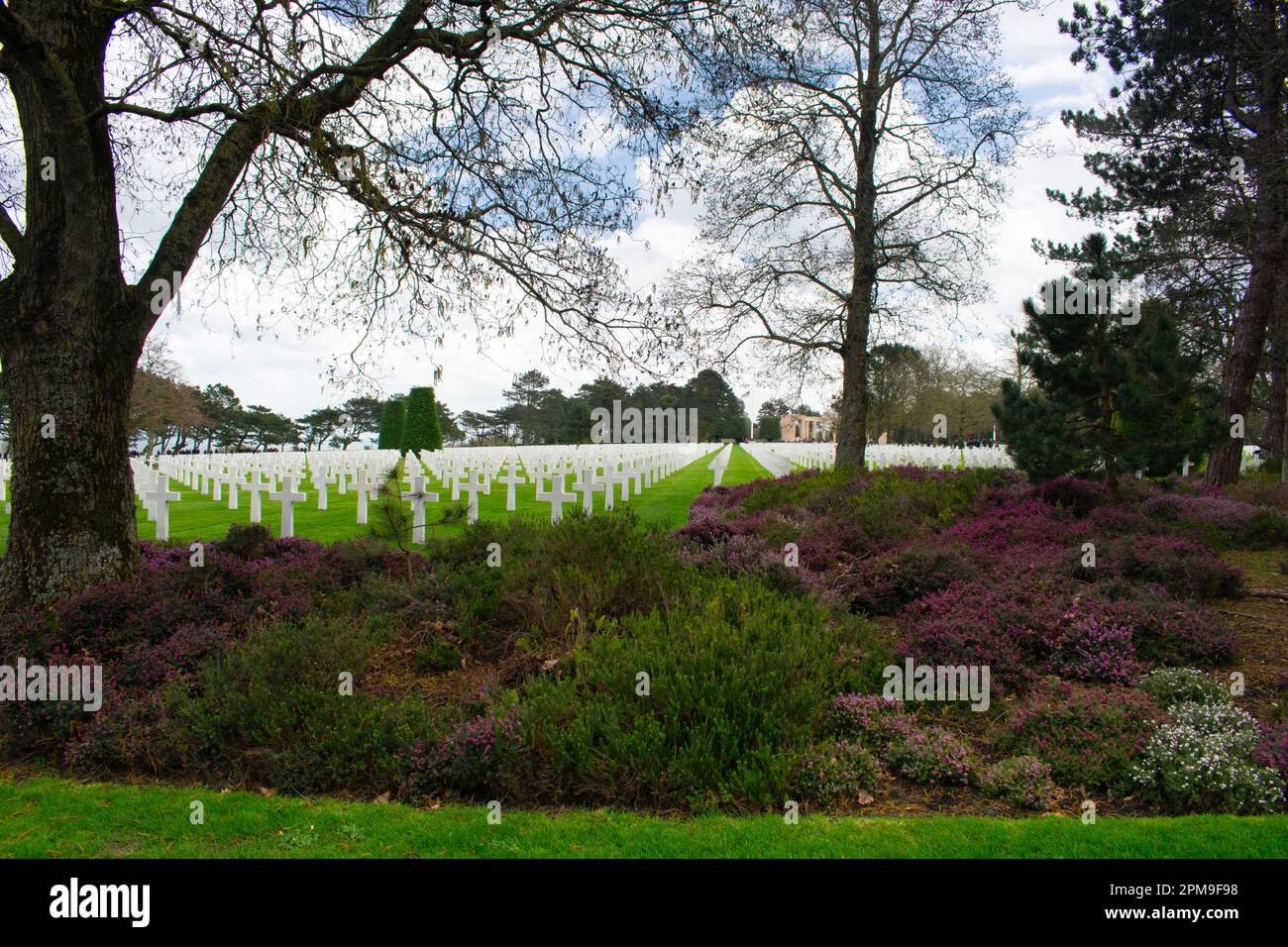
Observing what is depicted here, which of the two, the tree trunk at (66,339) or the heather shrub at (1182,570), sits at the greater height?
the tree trunk at (66,339)

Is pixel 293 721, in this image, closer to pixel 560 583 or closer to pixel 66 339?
pixel 560 583

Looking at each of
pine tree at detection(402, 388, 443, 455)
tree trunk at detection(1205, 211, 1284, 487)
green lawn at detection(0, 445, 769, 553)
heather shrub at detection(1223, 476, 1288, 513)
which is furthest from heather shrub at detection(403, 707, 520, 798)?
pine tree at detection(402, 388, 443, 455)

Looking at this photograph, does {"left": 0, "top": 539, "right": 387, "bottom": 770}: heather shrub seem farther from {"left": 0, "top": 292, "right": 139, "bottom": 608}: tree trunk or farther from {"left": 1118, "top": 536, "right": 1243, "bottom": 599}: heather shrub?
{"left": 1118, "top": 536, "right": 1243, "bottom": 599}: heather shrub

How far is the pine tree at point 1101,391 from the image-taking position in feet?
29.0

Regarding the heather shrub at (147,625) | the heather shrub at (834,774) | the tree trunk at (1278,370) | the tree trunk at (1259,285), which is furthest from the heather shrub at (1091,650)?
the tree trunk at (1278,370)

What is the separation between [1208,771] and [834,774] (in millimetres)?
1928

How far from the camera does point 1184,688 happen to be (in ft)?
15.4

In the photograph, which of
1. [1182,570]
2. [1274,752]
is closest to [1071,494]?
[1182,570]

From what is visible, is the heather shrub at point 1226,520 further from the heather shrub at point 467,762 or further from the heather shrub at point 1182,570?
the heather shrub at point 467,762

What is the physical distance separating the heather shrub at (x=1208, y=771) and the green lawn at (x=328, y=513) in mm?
5715

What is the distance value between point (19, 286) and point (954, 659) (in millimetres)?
8078

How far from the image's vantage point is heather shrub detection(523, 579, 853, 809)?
3.86m

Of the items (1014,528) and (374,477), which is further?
(374,477)

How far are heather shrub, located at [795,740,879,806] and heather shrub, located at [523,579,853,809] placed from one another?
9 centimetres
